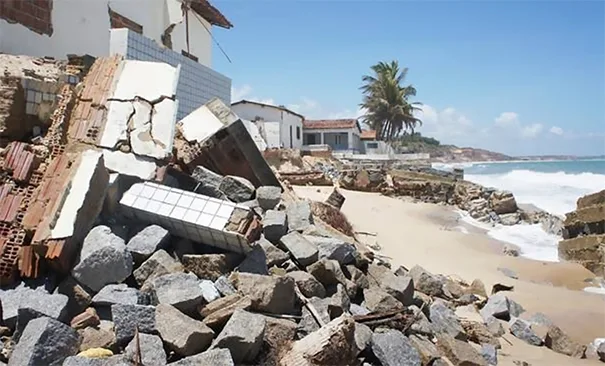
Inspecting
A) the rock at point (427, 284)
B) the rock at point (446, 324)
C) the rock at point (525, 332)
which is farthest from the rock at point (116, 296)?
the rock at point (525, 332)

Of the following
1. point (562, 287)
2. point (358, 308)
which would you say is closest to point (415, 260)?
point (562, 287)

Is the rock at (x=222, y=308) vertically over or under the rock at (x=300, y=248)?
under

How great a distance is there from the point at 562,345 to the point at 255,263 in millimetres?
4242

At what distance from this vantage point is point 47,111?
5562 millimetres

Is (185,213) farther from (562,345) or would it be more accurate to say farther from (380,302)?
(562,345)

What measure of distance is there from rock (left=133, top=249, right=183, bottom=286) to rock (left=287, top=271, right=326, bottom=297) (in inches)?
40.7

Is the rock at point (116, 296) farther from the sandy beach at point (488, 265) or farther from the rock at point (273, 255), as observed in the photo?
the sandy beach at point (488, 265)

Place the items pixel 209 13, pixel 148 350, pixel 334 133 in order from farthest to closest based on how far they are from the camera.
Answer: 1. pixel 334 133
2. pixel 209 13
3. pixel 148 350

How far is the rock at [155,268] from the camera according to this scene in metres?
3.94

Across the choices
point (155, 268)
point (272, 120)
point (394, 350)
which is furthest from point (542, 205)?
point (155, 268)

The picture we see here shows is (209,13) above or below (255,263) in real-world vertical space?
above

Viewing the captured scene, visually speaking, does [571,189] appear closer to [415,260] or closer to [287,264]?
[415,260]

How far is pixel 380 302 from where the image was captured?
4.61 metres

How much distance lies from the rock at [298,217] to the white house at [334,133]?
3479 centimetres
